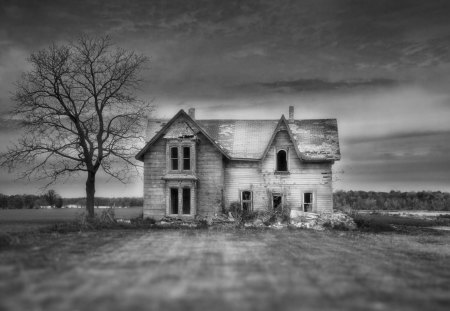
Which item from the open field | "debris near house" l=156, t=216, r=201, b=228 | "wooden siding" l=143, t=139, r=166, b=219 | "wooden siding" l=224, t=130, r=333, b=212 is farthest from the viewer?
the open field

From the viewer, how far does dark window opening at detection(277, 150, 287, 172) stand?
3356 cm

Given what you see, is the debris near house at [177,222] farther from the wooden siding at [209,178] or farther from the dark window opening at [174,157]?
the dark window opening at [174,157]

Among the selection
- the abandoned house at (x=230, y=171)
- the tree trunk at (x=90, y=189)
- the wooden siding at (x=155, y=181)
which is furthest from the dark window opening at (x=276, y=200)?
the tree trunk at (x=90, y=189)

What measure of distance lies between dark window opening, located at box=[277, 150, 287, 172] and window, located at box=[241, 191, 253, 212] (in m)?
2.92

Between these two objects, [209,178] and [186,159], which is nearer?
[209,178]

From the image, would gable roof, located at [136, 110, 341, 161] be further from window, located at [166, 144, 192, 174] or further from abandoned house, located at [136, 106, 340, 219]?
window, located at [166, 144, 192, 174]

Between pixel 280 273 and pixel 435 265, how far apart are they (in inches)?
233

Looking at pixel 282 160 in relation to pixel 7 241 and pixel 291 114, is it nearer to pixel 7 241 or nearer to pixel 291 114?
pixel 291 114

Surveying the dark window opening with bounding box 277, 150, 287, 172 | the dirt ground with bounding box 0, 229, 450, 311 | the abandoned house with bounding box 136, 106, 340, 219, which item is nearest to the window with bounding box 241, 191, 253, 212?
the abandoned house with bounding box 136, 106, 340, 219

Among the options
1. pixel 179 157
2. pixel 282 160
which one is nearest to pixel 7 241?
pixel 179 157

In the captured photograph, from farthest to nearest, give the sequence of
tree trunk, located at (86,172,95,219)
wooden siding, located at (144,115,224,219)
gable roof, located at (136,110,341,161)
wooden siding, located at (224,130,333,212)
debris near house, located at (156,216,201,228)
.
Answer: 1. tree trunk, located at (86,172,95,219)
2. wooden siding, located at (224,130,333,212)
3. gable roof, located at (136,110,341,161)
4. wooden siding, located at (144,115,224,219)
5. debris near house, located at (156,216,201,228)

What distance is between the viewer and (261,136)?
113 ft

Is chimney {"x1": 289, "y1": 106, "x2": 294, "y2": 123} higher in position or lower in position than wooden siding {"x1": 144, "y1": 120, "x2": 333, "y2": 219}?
higher

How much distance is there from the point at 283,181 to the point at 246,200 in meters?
2.97
